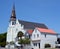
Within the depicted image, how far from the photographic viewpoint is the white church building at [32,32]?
7116 cm

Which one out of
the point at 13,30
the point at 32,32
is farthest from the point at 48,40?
the point at 13,30

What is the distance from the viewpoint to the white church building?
71.2 meters

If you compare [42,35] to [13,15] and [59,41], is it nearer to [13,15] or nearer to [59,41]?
[59,41]

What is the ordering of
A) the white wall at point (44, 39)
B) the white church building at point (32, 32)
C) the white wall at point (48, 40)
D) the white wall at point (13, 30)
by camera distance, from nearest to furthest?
→ the white wall at point (44, 39) → the white wall at point (48, 40) → the white church building at point (32, 32) → the white wall at point (13, 30)

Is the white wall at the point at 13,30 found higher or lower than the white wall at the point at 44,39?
higher

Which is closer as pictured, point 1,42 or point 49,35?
point 49,35

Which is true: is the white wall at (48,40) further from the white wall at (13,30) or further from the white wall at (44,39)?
the white wall at (13,30)

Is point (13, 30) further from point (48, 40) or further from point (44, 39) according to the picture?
point (48, 40)

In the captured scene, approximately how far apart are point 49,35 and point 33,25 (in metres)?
14.6

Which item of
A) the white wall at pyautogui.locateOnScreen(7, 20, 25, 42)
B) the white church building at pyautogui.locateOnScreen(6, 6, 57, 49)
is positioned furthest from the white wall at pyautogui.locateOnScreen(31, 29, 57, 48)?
the white wall at pyautogui.locateOnScreen(7, 20, 25, 42)

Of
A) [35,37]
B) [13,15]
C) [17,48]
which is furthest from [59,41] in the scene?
[13,15]

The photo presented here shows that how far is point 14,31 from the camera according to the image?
84.6 metres

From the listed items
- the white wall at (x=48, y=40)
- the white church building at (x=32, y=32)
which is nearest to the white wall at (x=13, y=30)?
the white church building at (x=32, y=32)

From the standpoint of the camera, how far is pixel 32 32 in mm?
75750
